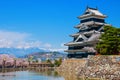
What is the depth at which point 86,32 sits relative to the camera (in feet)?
261

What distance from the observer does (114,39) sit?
1938 inches

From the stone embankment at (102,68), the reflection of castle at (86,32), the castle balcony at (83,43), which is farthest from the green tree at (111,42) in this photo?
the reflection of castle at (86,32)

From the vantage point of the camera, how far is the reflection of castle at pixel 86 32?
246ft

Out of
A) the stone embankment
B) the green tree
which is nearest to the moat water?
the stone embankment

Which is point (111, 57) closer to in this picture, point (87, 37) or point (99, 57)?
point (99, 57)

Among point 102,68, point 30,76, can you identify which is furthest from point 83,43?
point 102,68

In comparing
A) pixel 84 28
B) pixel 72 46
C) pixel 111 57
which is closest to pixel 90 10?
pixel 84 28

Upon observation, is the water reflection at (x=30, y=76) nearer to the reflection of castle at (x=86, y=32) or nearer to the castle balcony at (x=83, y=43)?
the reflection of castle at (x=86, y=32)

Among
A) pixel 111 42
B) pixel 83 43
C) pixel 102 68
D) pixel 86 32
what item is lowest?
pixel 102 68

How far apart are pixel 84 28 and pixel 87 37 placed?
3.06 metres

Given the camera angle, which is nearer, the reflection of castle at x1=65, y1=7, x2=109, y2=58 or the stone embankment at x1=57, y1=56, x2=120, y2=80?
the stone embankment at x1=57, y1=56, x2=120, y2=80

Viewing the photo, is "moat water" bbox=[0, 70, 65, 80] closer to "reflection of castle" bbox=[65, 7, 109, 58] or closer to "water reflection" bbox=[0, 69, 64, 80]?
"water reflection" bbox=[0, 69, 64, 80]

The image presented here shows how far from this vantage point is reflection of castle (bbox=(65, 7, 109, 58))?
2948 inches

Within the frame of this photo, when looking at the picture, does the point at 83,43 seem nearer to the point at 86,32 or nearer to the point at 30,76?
the point at 86,32
